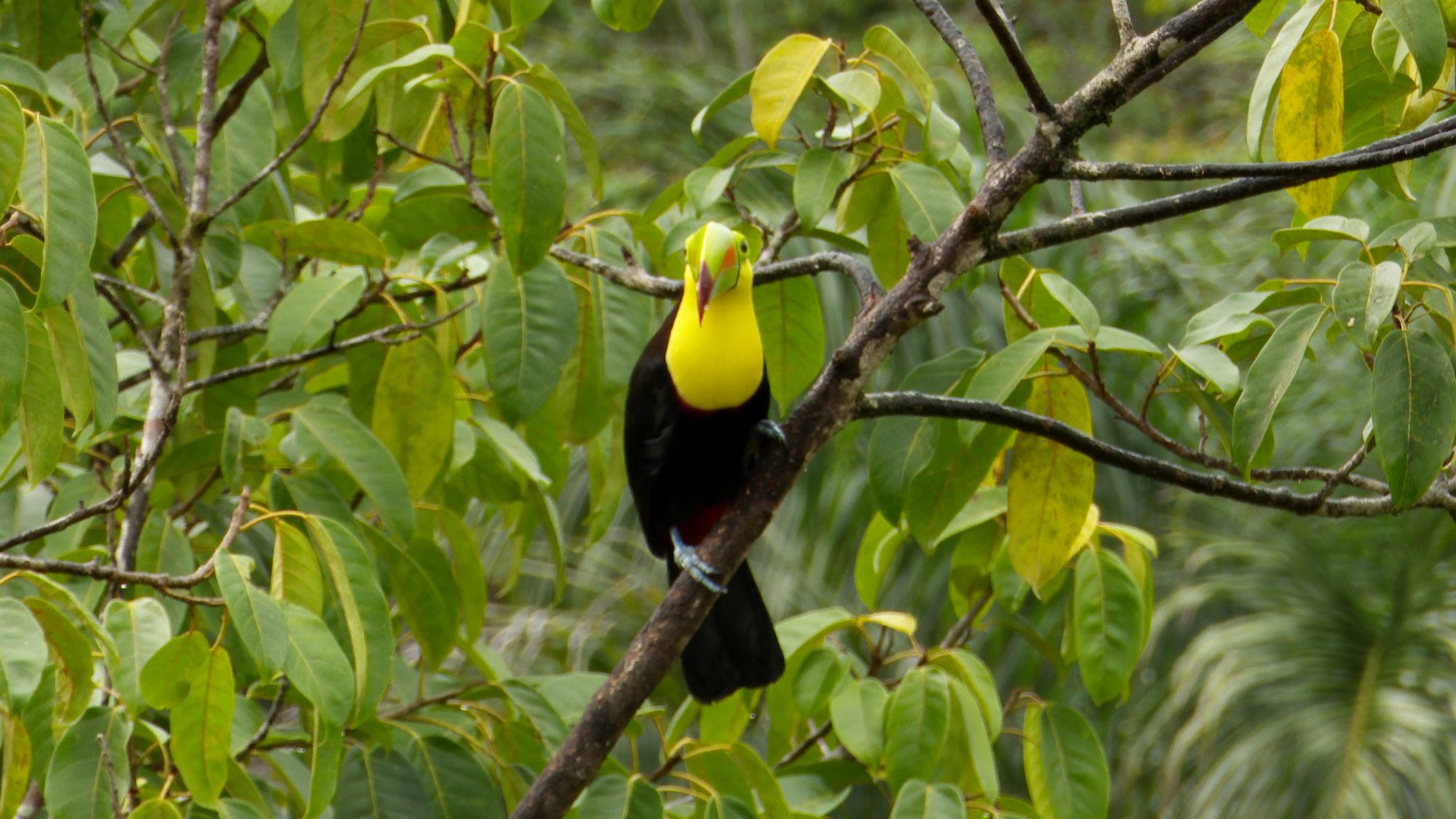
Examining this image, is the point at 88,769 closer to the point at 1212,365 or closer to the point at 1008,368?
the point at 1008,368

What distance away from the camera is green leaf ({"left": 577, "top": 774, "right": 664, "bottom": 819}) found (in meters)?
1.70

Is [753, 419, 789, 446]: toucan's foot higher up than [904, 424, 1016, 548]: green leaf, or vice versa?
[904, 424, 1016, 548]: green leaf

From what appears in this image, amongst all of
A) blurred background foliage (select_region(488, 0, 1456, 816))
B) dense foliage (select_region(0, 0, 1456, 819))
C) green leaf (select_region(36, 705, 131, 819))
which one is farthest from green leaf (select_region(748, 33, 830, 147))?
blurred background foliage (select_region(488, 0, 1456, 816))

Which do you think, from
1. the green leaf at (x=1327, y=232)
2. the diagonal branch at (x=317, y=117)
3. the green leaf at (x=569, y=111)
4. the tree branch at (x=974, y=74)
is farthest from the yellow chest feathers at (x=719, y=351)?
the green leaf at (x=1327, y=232)

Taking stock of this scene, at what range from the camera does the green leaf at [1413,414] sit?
134cm

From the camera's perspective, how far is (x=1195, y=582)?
5348mm

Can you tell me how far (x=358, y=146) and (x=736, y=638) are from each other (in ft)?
3.15

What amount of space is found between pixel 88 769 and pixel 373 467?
0.46m

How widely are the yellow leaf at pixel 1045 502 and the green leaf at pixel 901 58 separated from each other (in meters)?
0.41

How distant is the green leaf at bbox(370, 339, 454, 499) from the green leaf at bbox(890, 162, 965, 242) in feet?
2.13

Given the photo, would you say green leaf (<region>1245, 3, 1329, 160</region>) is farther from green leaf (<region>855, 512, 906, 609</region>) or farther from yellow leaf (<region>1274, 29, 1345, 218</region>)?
green leaf (<region>855, 512, 906, 609</region>)

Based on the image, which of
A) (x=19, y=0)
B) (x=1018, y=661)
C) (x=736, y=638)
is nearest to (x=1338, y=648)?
(x=1018, y=661)

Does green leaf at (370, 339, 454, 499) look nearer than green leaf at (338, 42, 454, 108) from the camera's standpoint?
No

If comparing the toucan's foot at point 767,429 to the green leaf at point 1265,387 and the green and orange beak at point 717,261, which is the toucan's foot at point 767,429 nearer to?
the green and orange beak at point 717,261
